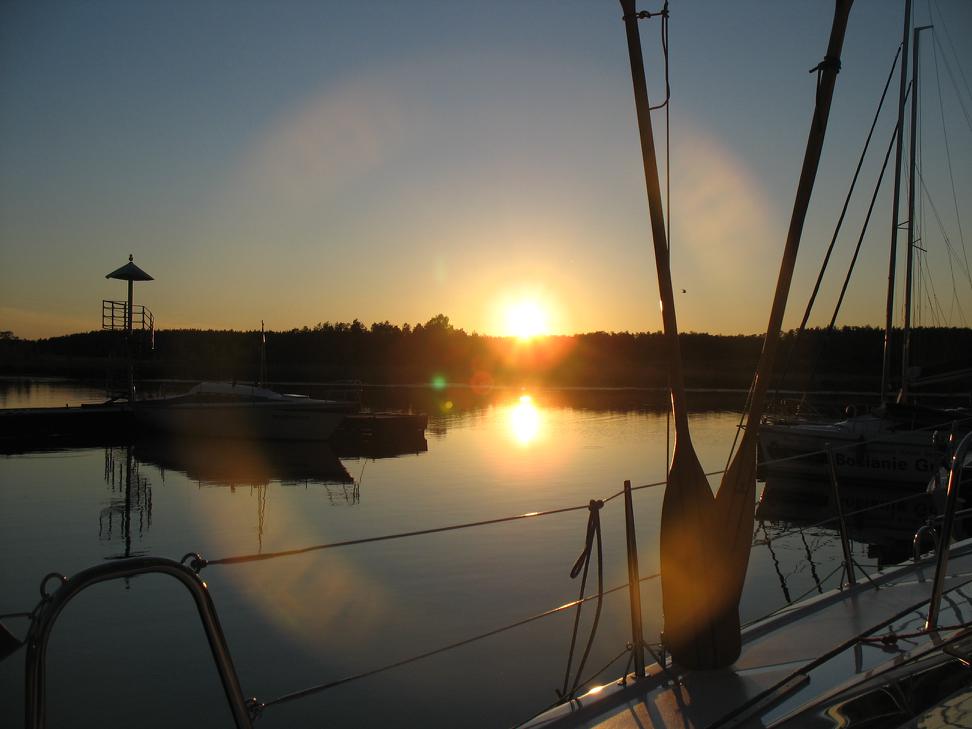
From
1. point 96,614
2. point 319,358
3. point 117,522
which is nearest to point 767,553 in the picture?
point 96,614

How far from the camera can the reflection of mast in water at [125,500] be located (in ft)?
48.6

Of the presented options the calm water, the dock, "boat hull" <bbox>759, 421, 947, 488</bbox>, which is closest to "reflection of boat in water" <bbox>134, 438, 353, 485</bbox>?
the calm water

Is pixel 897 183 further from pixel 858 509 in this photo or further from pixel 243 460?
pixel 243 460

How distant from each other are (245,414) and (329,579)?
17851mm

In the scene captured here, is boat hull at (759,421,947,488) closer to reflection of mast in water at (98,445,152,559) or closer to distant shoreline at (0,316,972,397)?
reflection of mast in water at (98,445,152,559)

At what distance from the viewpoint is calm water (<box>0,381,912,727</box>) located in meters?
6.80

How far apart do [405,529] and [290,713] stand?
328 inches

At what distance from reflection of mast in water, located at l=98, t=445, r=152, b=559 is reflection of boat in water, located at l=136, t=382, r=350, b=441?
8.98 feet

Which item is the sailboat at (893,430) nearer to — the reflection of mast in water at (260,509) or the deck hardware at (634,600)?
the reflection of mast in water at (260,509)

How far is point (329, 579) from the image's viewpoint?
1081cm

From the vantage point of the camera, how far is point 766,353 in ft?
11.2

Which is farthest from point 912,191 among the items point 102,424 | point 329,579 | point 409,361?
point 409,361

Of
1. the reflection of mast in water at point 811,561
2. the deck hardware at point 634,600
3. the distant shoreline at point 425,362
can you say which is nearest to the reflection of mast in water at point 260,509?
the reflection of mast in water at point 811,561

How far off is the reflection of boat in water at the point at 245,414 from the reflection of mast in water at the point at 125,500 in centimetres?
274
